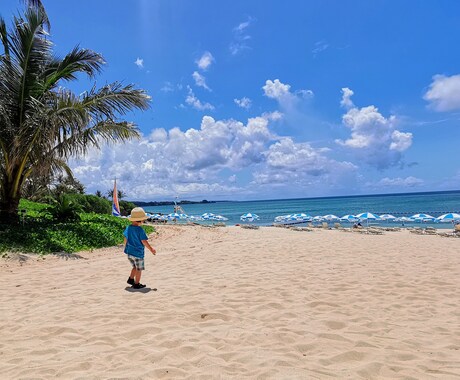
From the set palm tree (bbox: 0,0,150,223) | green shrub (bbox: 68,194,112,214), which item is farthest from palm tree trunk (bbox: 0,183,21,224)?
green shrub (bbox: 68,194,112,214)

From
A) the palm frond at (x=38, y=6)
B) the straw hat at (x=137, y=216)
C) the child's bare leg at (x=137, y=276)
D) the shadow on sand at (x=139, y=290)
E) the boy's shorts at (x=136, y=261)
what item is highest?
the palm frond at (x=38, y=6)

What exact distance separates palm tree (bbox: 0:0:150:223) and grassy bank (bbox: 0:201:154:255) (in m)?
1.14

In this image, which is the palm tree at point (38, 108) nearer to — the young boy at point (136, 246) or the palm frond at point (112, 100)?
the palm frond at point (112, 100)

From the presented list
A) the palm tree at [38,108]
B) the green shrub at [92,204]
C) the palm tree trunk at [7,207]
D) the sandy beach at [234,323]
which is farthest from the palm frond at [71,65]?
the green shrub at [92,204]

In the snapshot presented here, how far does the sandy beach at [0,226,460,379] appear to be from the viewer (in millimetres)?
2908

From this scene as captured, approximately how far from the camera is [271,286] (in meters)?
5.83

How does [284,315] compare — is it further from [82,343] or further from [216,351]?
[82,343]

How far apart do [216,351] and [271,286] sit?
108 inches

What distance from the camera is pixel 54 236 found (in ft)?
34.7

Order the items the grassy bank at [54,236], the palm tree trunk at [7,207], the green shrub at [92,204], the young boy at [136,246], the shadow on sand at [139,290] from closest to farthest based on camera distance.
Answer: the shadow on sand at [139,290], the young boy at [136,246], the grassy bank at [54,236], the palm tree trunk at [7,207], the green shrub at [92,204]

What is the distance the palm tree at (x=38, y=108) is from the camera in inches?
407

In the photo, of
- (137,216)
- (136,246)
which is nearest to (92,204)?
(137,216)

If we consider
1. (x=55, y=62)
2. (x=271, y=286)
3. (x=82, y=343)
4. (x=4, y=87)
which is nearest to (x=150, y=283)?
(x=271, y=286)

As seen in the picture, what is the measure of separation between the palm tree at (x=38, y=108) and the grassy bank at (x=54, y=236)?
1.14 metres
